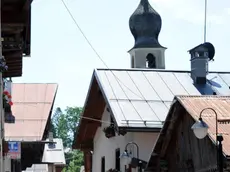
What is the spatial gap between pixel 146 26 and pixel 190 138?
881 inches

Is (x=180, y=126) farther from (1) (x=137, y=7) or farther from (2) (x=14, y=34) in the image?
(1) (x=137, y=7)

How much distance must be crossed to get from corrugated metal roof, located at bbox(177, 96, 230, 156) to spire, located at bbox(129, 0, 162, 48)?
21111 mm

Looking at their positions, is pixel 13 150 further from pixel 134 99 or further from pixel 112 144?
pixel 112 144

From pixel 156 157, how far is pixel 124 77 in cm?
849

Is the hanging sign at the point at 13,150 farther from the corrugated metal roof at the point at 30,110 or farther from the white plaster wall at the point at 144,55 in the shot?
the white plaster wall at the point at 144,55

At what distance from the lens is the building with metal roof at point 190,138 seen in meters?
16.0

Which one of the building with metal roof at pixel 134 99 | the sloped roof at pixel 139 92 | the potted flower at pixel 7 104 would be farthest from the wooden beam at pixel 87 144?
the potted flower at pixel 7 104

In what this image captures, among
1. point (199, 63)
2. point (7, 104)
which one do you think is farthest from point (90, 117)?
point (7, 104)

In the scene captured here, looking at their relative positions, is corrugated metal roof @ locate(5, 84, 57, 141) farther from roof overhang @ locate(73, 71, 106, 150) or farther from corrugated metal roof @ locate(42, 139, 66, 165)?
corrugated metal roof @ locate(42, 139, 66, 165)

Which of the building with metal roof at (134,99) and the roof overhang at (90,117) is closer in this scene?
the building with metal roof at (134,99)

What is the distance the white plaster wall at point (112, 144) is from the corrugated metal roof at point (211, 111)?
659cm

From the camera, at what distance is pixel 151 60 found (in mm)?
39812

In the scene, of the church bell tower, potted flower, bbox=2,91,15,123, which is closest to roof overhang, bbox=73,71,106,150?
the church bell tower

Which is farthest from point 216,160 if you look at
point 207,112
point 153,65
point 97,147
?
point 153,65
